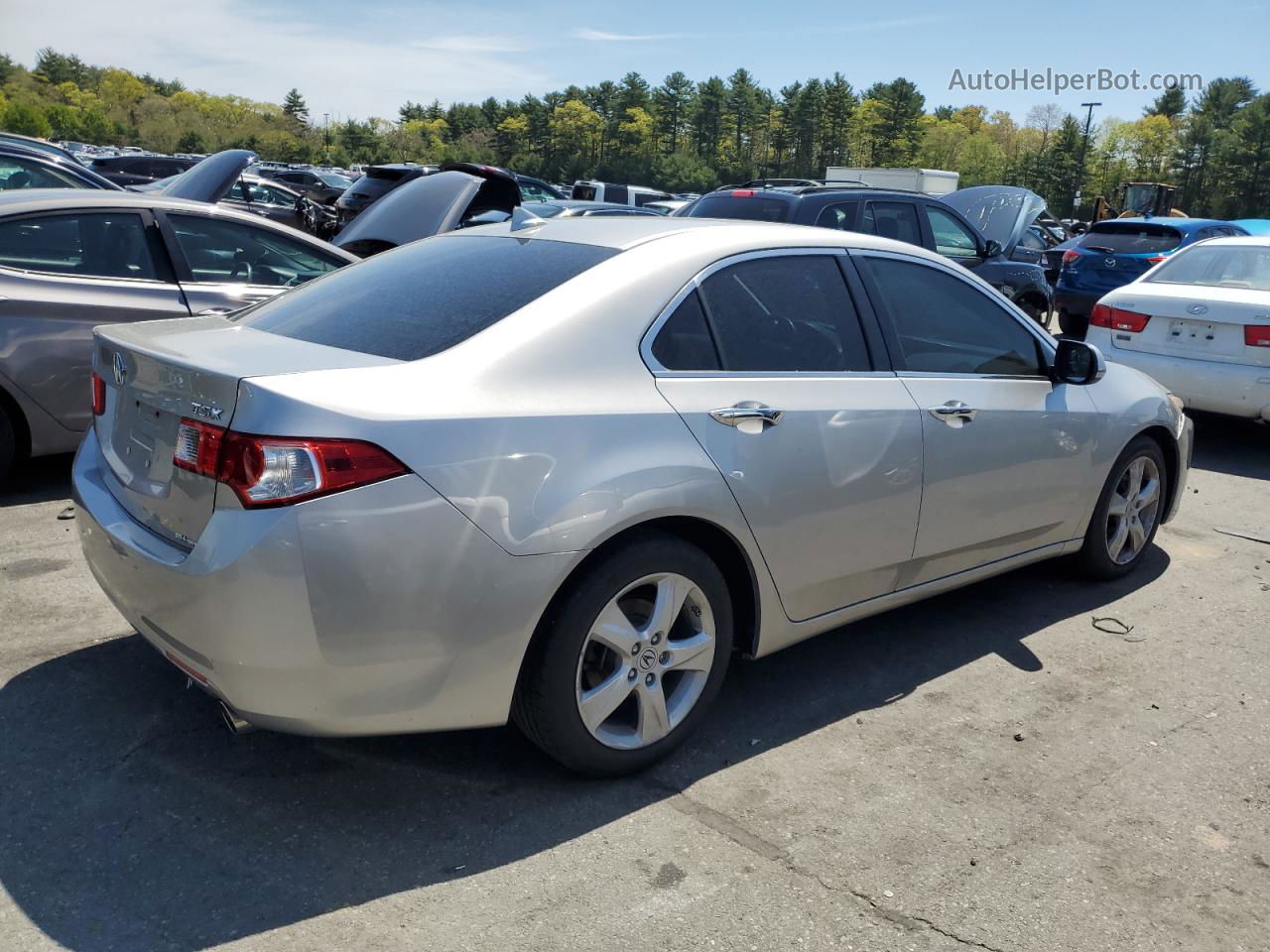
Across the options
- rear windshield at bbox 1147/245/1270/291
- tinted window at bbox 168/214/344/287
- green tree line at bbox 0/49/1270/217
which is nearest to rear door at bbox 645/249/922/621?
tinted window at bbox 168/214/344/287

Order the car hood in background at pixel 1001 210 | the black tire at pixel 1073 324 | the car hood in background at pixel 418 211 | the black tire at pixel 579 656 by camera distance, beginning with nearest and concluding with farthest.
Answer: the black tire at pixel 579 656, the car hood in background at pixel 418 211, the car hood in background at pixel 1001 210, the black tire at pixel 1073 324

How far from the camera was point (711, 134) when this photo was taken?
434 feet

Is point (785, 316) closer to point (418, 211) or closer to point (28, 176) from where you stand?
point (418, 211)

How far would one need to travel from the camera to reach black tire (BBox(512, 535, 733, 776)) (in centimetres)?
285

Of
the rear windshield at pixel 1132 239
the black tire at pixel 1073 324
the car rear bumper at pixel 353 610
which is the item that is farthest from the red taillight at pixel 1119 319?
the car rear bumper at pixel 353 610

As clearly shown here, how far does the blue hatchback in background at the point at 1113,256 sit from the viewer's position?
12.9 meters

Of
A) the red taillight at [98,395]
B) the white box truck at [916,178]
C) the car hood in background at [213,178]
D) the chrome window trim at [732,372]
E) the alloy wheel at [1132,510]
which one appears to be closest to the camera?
the chrome window trim at [732,372]

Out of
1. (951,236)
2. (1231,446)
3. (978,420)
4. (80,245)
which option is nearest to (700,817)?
(978,420)

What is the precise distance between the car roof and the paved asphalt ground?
1.57 metres

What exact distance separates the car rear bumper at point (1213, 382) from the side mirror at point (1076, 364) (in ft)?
11.8

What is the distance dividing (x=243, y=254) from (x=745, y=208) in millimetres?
4579

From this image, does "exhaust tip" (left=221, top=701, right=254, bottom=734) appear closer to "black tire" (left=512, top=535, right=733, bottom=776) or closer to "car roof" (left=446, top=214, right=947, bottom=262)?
"black tire" (left=512, top=535, right=733, bottom=776)

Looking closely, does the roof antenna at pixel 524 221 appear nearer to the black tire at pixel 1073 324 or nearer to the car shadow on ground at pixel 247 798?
the car shadow on ground at pixel 247 798

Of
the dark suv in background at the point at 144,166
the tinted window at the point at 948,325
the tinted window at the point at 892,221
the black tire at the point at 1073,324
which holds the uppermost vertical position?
the dark suv in background at the point at 144,166
